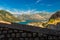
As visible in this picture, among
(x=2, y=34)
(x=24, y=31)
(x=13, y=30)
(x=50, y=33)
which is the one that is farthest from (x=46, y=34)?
(x=2, y=34)

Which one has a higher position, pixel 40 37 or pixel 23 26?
pixel 23 26

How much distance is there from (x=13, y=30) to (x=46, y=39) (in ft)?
5.80

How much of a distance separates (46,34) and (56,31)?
53cm

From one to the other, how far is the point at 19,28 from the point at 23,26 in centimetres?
28

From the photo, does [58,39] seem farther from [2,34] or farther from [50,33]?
[2,34]

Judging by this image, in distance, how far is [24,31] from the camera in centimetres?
916

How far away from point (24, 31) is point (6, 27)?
0.99 metres

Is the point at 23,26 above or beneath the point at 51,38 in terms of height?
above

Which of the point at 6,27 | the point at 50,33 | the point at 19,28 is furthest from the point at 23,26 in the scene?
the point at 50,33

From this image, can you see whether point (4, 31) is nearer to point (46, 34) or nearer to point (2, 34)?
point (2, 34)

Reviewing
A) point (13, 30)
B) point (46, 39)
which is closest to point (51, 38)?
point (46, 39)

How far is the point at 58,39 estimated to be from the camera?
29.3 feet

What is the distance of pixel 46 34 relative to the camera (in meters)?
8.98

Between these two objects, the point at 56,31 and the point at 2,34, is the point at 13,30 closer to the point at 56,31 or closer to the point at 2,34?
the point at 2,34
